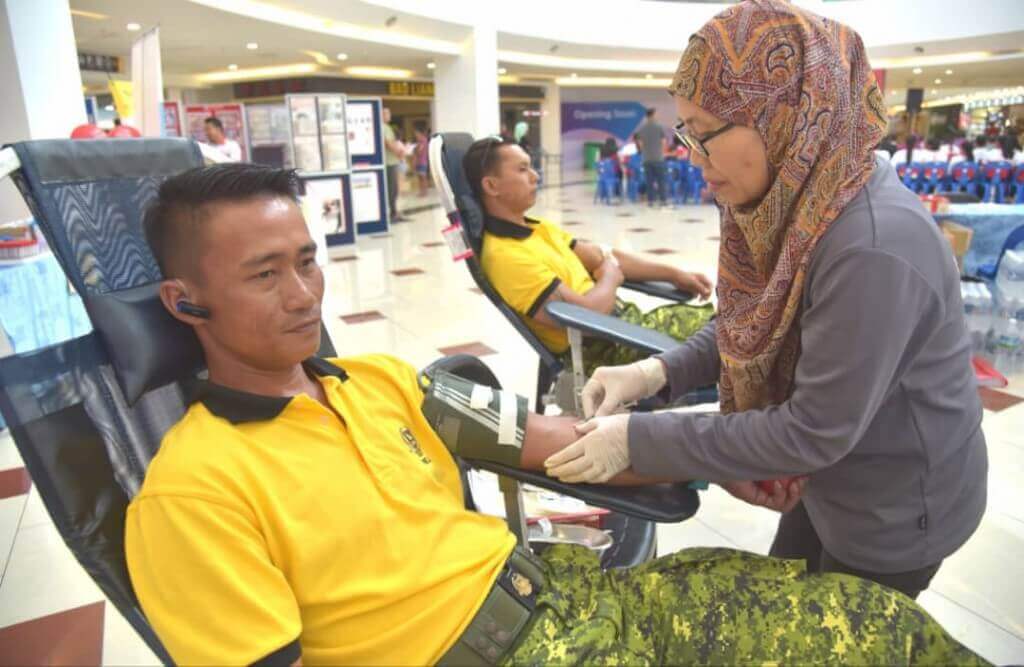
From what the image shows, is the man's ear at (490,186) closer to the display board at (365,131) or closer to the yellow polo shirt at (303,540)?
the yellow polo shirt at (303,540)

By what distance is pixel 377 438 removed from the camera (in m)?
0.95

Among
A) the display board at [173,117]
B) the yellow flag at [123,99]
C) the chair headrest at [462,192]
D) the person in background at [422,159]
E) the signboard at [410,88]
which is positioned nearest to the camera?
the chair headrest at [462,192]

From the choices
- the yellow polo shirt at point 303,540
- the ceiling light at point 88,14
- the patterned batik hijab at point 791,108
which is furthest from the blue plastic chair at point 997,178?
the ceiling light at point 88,14

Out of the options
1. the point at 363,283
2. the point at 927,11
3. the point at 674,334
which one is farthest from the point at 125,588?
the point at 927,11

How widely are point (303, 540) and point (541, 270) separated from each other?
4.38 feet

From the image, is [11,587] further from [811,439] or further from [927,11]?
[927,11]

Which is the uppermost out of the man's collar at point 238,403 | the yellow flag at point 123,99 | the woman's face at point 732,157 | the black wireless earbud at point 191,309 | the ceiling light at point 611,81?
the ceiling light at point 611,81

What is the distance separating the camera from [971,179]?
6.97 m

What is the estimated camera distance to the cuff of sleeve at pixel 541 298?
1.98 m

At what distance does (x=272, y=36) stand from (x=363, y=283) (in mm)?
5847

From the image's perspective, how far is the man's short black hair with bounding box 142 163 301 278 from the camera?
2.80 feet

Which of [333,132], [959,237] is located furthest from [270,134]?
[959,237]

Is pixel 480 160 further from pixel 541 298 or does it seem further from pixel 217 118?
pixel 217 118

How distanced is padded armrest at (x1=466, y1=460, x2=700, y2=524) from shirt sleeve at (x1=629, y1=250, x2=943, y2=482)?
5cm
